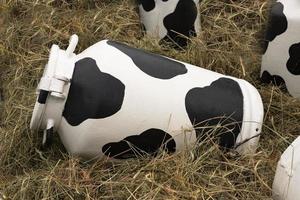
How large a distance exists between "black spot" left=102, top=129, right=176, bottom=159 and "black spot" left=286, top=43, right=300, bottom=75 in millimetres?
392

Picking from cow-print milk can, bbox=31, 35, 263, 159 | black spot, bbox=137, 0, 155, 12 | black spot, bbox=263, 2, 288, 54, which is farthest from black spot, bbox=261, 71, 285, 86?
black spot, bbox=137, 0, 155, 12

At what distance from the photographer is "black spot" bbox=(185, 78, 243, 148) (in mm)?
1569

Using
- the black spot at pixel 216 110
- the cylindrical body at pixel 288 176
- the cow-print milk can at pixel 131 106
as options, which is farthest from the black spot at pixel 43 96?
the cylindrical body at pixel 288 176

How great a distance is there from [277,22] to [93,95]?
51 cm

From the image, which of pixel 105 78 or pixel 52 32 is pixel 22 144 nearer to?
pixel 105 78

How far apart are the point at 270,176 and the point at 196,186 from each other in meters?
0.18

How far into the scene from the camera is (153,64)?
161 cm

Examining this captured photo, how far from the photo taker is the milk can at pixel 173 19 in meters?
1.98

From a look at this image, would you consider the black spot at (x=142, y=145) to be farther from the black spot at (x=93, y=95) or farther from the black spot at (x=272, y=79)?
the black spot at (x=272, y=79)

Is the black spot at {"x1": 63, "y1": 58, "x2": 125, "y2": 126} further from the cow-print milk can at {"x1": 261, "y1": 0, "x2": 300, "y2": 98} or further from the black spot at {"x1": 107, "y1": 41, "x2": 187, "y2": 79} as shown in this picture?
the cow-print milk can at {"x1": 261, "y1": 0, "x2": 300, "y2": 98}

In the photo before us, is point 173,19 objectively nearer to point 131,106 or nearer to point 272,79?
point 272,79

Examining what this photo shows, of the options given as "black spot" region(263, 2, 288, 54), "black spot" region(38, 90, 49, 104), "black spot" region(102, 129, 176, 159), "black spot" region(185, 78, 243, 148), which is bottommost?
"black spot" region(102, 129, 176, 159)

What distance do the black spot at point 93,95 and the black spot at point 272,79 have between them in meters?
0.47

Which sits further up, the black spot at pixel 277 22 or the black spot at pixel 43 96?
the black spot at pixel 277 22
